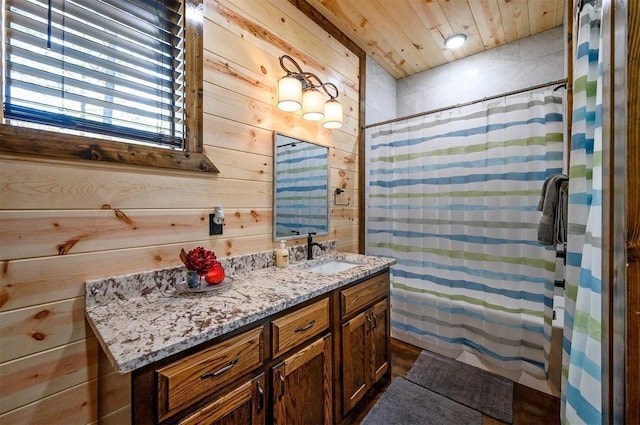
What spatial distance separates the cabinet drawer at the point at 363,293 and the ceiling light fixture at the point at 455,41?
2034mm

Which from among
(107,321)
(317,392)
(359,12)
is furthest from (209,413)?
(359,12)

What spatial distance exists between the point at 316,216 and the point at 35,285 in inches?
58.4

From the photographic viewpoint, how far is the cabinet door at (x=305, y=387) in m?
1.08

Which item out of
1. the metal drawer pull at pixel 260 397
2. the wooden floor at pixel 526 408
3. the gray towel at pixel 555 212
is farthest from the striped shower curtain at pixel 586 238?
the metal drawer pull at pixel 260 397

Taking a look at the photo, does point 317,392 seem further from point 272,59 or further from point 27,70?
point 272,59

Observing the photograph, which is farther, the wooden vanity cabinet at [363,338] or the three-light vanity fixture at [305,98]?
the three-light vanity fixture at [305,98]

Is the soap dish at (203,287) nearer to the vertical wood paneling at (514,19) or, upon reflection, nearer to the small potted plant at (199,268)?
the small potted plant at (199,268)

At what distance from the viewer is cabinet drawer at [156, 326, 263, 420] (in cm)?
77

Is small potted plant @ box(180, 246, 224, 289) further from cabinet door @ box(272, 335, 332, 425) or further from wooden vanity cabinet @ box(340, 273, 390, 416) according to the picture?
wooden vanity cabinet @ box(340, 273, 390, 416)

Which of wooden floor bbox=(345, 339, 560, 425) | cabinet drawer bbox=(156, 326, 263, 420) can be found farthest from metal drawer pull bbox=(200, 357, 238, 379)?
wooden floor bbox=(345, 339, 560, 425)

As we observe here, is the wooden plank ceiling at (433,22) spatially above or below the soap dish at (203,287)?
above

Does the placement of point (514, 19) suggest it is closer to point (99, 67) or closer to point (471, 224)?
point (471, 224)

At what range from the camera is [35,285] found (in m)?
0.94

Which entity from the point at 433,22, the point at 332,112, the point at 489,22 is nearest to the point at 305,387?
the point at 332,112
